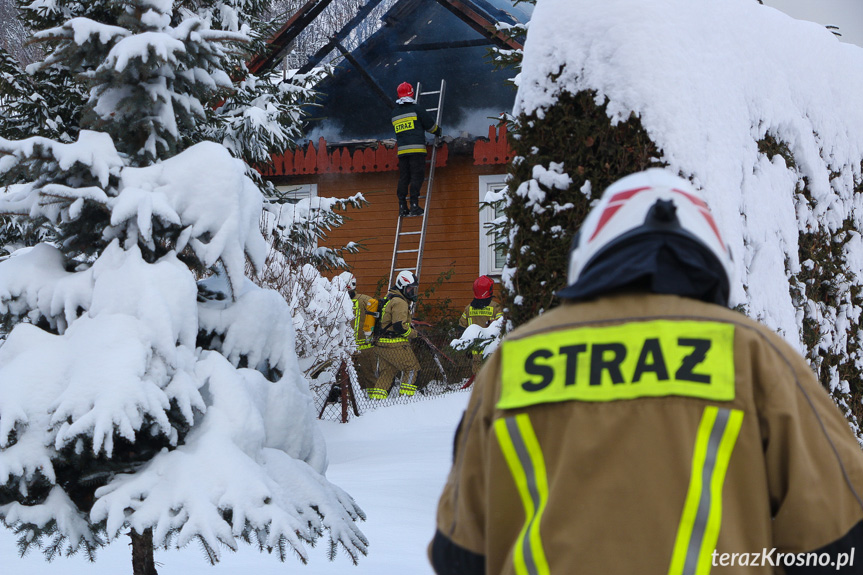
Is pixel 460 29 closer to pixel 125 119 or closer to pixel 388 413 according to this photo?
pixel 388 413

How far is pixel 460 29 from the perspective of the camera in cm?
1563

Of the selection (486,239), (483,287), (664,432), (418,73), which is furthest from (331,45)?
(664,432)

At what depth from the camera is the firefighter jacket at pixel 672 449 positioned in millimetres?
1393

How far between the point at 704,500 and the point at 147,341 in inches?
82.2

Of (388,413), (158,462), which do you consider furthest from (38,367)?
(388,413)

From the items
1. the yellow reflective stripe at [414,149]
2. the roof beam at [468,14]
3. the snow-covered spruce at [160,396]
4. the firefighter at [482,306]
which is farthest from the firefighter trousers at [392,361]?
the snow-covered spruce at [160,396]

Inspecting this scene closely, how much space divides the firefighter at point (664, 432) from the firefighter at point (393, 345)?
31.8 feet

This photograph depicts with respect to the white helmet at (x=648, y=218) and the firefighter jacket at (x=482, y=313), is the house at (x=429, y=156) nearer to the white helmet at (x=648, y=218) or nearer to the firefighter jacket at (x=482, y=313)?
the firefighter jacket at (x=482, y=313)

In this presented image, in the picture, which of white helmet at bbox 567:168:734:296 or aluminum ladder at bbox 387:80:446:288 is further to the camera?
aluminum ladder at bbox 387:80:446:288

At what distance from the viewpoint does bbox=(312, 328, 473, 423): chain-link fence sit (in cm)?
1016

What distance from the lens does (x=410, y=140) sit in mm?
13695

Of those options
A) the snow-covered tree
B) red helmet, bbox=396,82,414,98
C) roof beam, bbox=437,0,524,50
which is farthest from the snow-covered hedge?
roof beam, bbox=437,0,524,50

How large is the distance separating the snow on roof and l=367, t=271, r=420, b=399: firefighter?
686 cm

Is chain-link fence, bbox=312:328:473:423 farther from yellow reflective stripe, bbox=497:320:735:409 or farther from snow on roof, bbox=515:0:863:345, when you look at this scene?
yellow reflective stripe, bbox=497:320:735:409
